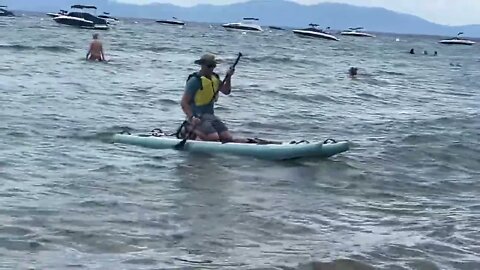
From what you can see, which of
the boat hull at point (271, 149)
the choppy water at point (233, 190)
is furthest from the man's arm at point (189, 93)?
the choppy water at point (233, 190)

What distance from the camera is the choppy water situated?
311 inches

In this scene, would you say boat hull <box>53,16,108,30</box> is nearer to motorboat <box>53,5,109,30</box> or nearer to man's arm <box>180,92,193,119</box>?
motorboat <box>53,5,109,30</box>

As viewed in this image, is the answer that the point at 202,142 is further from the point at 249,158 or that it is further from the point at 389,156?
the point at 389,156

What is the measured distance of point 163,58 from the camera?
42.9 m

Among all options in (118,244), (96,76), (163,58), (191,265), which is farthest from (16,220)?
(163,58)

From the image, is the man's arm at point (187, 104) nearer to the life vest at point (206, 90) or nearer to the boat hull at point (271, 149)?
the life vest at point (206, 90)

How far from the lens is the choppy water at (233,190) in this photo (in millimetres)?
7906

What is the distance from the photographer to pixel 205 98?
13195mm

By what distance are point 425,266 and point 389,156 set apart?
7554mm

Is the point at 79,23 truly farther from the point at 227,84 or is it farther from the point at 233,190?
the point at 233,190

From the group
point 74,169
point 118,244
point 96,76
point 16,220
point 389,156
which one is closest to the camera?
point 118,244

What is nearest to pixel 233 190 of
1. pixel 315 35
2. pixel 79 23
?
pixel 79 23

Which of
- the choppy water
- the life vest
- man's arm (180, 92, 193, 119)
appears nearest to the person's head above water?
the life vest

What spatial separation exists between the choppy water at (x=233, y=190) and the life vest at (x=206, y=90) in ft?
2.96
